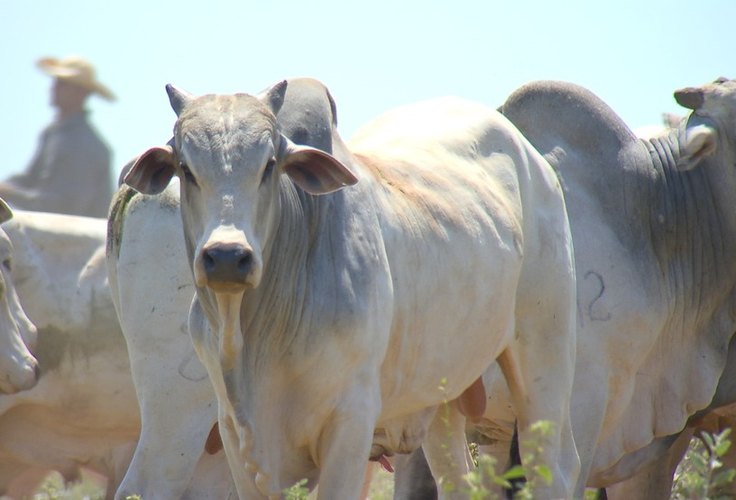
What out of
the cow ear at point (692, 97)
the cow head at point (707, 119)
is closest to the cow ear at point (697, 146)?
the cow head at point (707, 119)

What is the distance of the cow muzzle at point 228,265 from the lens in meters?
5.14

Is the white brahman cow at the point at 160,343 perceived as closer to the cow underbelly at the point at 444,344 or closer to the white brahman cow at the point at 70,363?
the cow underbelly at the point at 444,344

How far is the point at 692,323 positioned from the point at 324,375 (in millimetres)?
3697

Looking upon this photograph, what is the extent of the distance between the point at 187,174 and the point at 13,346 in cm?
345

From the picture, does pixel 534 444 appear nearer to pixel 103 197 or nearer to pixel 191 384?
pixel 191 384

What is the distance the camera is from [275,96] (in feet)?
18.7

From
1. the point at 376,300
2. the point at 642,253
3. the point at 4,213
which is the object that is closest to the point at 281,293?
the point at 376,300

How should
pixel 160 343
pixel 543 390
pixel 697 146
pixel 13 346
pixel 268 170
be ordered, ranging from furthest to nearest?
pixel 697 146 → pixel 13 346 → pixel 160 343 → pixel 543 390 → pixel 268 170

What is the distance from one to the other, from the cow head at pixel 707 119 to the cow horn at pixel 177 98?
3.79m

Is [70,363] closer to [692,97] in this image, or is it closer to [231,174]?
[692,97]

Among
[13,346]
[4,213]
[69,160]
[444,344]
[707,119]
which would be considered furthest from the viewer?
[69,160]

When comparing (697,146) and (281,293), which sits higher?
(281,293)

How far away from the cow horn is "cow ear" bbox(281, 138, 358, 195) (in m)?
0.37

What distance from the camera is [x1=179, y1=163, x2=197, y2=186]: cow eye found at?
5.45 m
